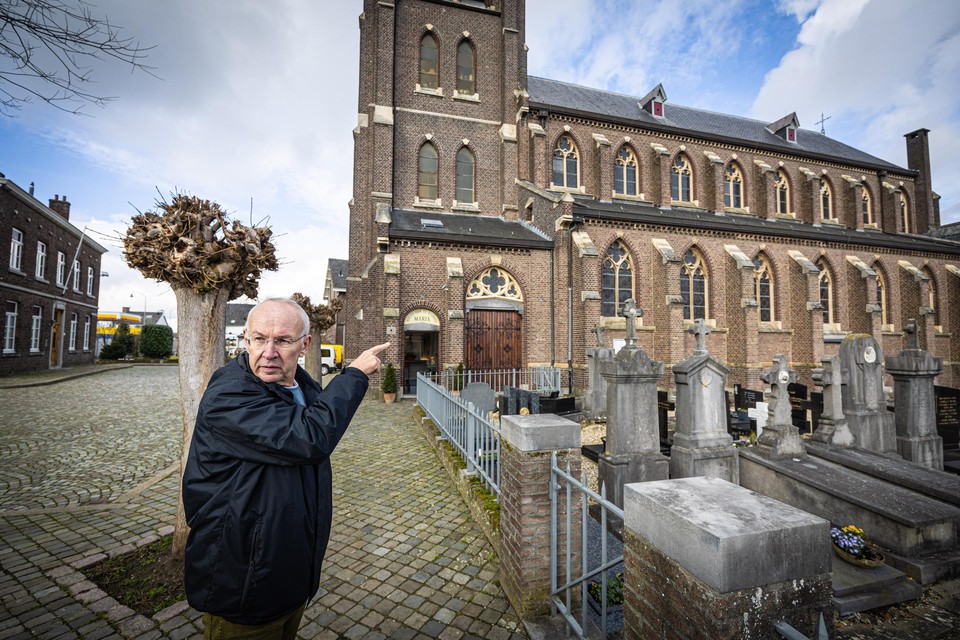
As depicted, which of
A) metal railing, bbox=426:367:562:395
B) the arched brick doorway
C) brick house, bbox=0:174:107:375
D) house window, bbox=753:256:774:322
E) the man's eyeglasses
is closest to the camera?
the man's eyeglasses

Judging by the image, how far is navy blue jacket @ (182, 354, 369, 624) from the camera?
1629mm

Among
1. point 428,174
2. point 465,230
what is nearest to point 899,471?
point 465,230

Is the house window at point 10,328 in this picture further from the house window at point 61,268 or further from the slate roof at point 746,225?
the slate roof at point 746,225

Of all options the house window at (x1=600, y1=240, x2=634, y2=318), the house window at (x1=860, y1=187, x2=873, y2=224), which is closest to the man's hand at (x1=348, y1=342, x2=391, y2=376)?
the house window at (x1=600, y1=240, x2=634, y2=318)

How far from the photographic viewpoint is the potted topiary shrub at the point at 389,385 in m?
12.5

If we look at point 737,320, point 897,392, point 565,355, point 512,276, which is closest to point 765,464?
point 897,392

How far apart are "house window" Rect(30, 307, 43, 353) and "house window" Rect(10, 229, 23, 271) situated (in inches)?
98.9

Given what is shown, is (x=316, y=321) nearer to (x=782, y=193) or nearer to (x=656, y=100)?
(x=656, y=100)

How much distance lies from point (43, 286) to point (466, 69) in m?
23.0

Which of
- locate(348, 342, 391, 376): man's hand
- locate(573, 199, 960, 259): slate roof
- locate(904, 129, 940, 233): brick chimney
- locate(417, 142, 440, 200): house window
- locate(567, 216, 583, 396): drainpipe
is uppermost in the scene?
locate(904, 129, 940, 233): brick chimney

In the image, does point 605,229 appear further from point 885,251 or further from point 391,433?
→ point 885,251

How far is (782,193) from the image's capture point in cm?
2167

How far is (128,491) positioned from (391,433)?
4.10 m

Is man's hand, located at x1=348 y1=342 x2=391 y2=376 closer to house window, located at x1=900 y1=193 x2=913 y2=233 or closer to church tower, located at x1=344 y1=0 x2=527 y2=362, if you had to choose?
church tower, located at x1=344 y1=0 x2=527 y2=362
